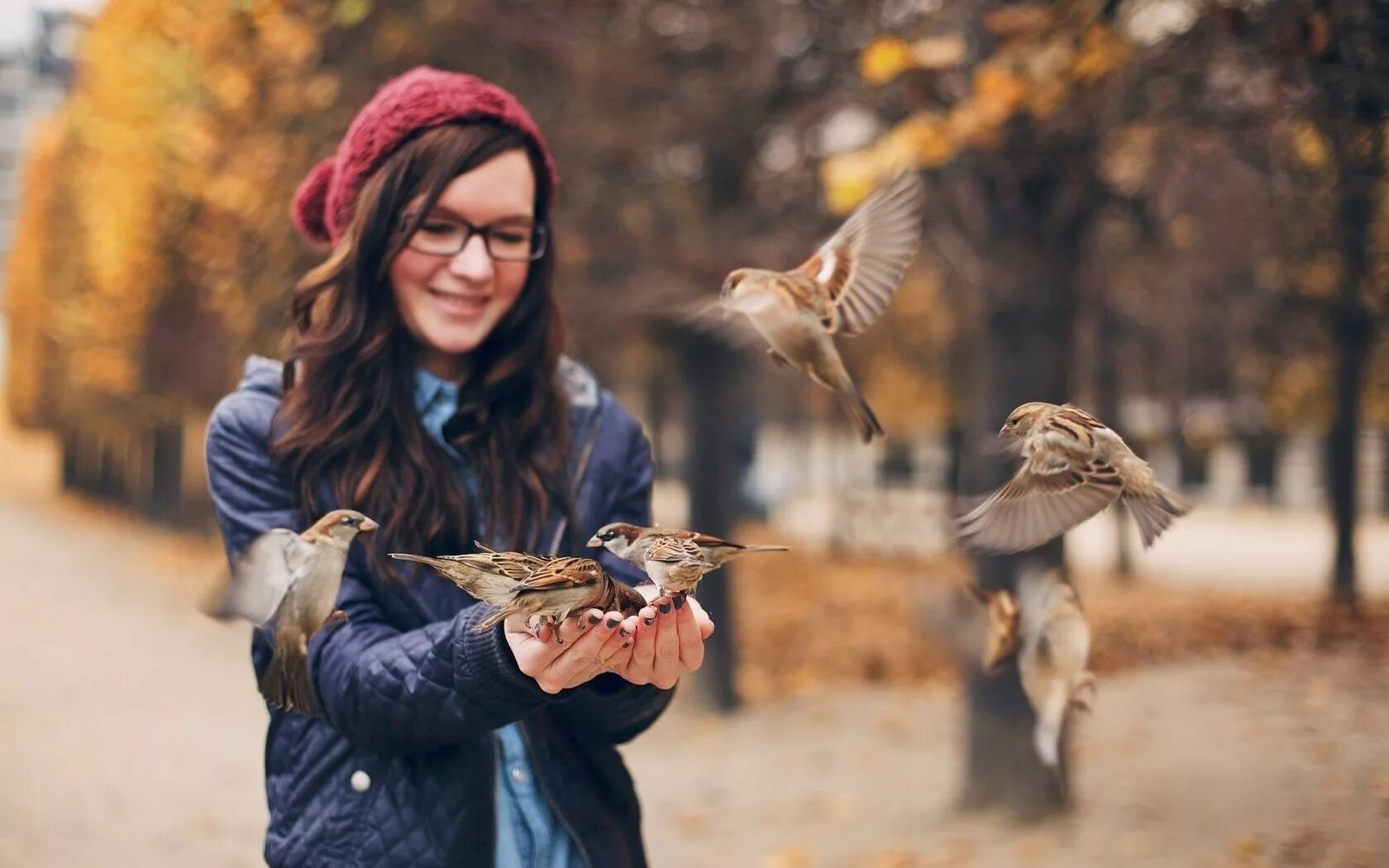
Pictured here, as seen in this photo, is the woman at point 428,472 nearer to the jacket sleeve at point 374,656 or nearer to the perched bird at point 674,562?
the jacket sleeve at point 374,656

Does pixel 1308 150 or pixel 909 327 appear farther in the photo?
pixel 909 327

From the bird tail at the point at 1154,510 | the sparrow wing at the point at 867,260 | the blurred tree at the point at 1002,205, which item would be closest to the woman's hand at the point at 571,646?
the sparrow wing at the point at 867,260

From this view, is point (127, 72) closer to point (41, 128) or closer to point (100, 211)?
point (100, 211)

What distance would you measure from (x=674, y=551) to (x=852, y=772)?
7638 mm

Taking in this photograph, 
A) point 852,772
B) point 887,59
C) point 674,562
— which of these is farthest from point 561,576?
point 852,772

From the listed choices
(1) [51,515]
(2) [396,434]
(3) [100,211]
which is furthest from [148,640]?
(1) [51,515]

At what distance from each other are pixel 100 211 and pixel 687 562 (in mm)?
23463

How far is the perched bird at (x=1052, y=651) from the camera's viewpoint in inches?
97.6

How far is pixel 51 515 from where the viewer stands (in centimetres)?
3678

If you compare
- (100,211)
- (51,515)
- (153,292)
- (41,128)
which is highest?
(41,128)

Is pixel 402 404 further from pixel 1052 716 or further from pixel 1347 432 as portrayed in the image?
pixel 1347 432

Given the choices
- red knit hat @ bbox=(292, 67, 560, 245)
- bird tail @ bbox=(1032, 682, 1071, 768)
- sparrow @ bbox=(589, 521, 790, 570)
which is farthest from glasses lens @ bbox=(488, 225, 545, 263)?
bird tail @ bbox=(1032, 682, 1071, 768)

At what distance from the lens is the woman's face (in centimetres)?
254

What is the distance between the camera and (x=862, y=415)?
2.15 meters
